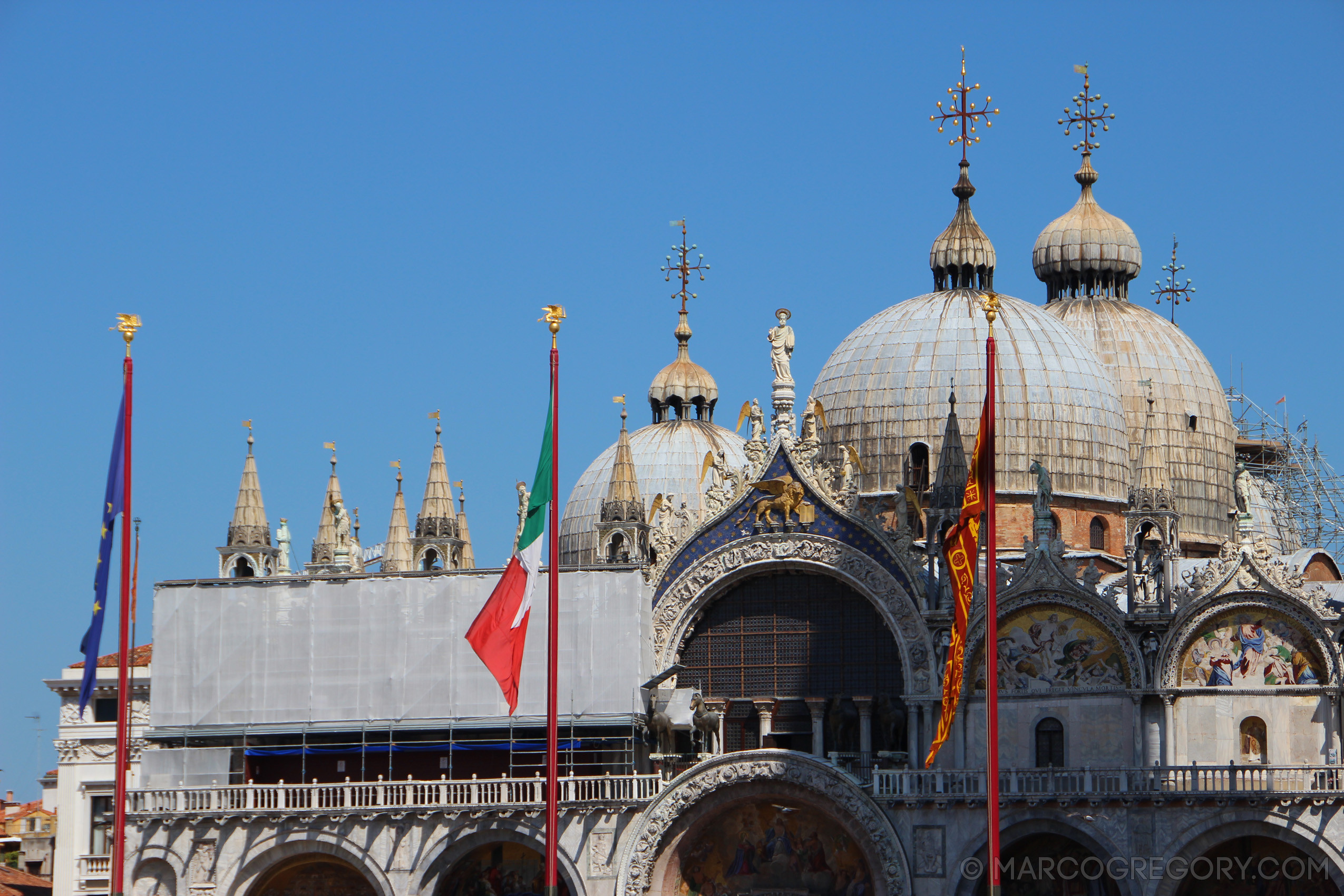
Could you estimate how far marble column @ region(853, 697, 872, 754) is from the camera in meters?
56.5

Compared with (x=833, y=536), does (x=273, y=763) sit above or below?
below

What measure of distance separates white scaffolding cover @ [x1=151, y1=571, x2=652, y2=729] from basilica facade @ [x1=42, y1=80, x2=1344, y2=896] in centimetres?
7

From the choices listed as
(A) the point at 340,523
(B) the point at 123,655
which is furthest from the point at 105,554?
(A) the point at 340,523

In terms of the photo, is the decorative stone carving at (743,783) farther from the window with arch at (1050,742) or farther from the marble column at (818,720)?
the window with arch at (1050,742)

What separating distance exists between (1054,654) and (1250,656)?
4.35 metres

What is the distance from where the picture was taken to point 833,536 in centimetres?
5675

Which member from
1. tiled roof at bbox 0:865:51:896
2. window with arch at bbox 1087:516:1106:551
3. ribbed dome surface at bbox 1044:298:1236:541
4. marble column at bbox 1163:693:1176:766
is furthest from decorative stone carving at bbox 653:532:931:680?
tiled roof at bbox 0:865:51:896

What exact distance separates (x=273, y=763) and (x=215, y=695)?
2.16 metres

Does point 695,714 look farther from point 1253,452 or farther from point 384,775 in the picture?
point 1253,452

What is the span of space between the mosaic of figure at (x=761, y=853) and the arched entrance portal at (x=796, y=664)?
2776 millimetres

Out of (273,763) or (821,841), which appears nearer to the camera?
(821,841)

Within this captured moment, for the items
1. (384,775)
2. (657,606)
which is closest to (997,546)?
(657,606)

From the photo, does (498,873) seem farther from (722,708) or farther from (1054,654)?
(1054,654)

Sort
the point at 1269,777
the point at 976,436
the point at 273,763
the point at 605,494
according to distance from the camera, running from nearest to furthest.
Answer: the point at 1269,777, the point at 273,763, the point at 976,436, the point at 605,494
